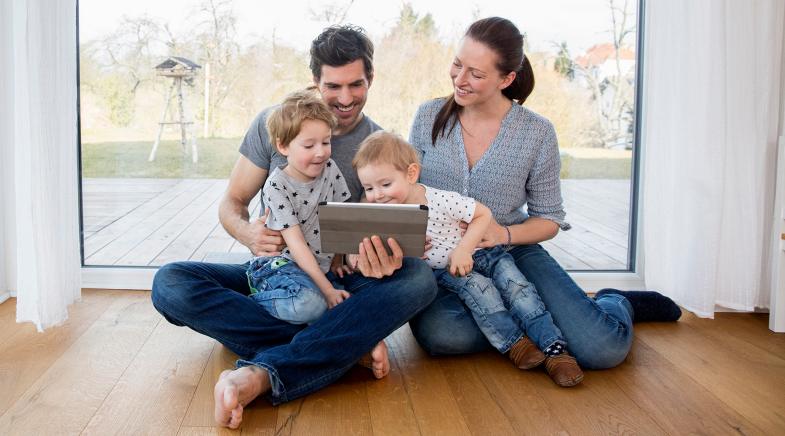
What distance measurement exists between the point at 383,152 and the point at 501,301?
0.59 meters

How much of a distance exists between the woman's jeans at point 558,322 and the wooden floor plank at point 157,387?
27.6 inches

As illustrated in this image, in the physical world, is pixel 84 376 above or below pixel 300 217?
below

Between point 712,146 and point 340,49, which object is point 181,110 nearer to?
point 340,49

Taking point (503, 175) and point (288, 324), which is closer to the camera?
point (288, 324)

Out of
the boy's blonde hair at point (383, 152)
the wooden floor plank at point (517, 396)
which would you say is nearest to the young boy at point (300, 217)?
the boy's blonde hair at point (383, 152)

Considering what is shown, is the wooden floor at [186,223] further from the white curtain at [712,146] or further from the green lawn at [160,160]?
the white curtain at [712,146]

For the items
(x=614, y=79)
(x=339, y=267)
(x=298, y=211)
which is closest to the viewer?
(x=298, y=211)

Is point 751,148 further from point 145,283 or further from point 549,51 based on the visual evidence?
point 145,283

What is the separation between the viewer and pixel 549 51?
3.32m

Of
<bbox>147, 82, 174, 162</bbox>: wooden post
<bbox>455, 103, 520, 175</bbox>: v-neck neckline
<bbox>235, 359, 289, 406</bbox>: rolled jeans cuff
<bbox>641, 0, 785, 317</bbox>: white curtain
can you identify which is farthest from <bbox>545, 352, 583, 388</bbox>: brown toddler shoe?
<bbox>147, 82, 174, 162</bbox>: wooden post

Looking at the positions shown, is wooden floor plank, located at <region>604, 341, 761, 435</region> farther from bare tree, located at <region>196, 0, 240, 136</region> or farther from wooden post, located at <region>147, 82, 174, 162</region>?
wooden post, located at <region>147, 82, 174, 162</region>

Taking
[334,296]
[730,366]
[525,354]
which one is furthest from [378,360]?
[730,366]

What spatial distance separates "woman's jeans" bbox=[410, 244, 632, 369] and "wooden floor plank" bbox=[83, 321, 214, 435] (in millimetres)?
700

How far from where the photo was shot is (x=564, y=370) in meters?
2.35
